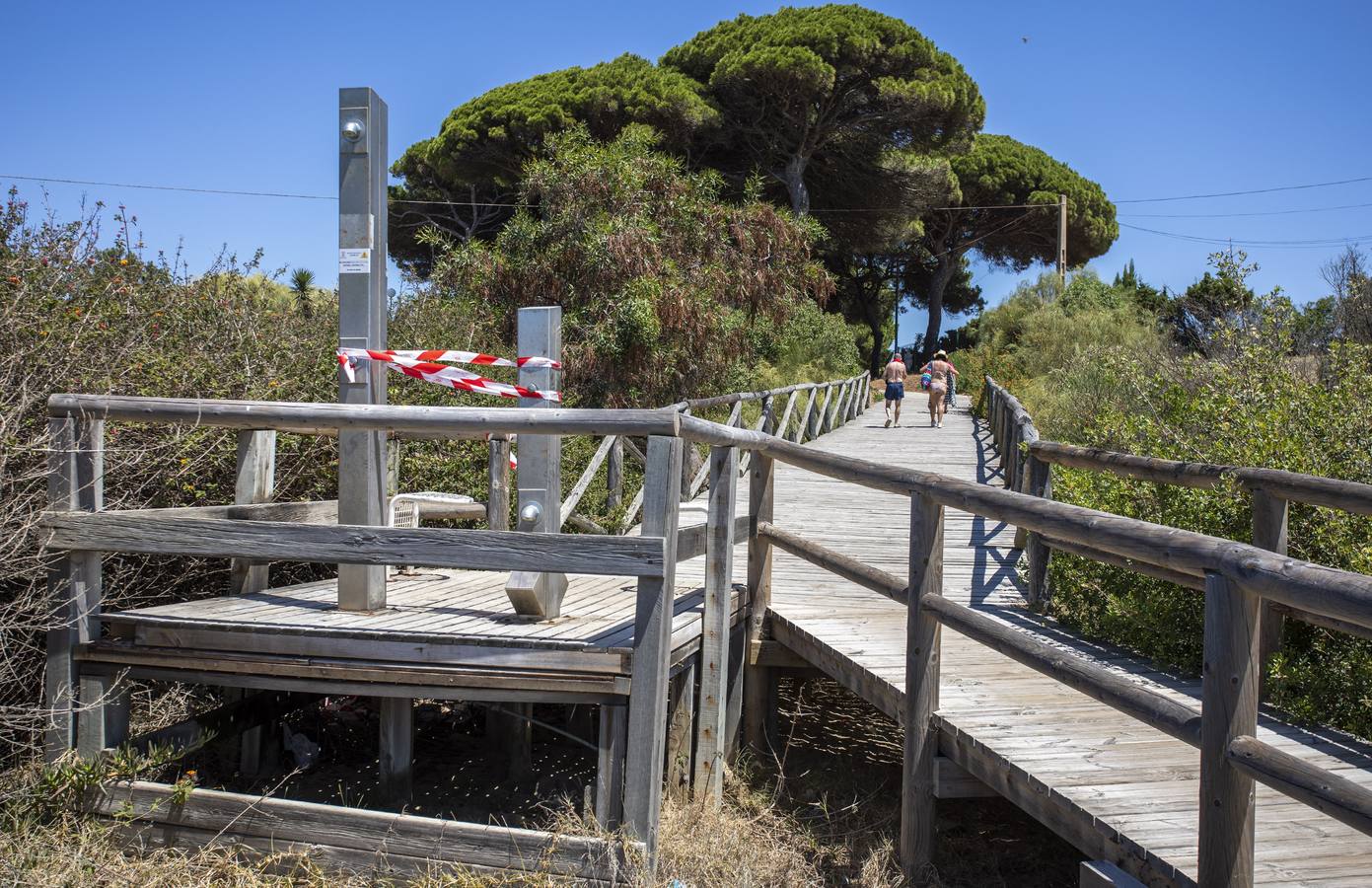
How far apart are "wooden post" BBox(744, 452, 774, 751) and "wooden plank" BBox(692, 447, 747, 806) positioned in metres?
0.72

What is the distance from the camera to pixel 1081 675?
2.97 meters

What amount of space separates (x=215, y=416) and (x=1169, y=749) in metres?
3.41

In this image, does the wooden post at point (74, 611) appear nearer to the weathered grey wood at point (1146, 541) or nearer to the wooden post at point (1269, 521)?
the weathered grey wood at point (1146, 541)

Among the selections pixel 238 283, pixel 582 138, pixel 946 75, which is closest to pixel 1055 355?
pixel 946 75

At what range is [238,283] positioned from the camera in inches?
329

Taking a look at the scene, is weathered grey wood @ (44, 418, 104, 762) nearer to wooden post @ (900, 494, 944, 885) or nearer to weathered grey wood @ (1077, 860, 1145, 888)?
wooden post @ (900, 494, 944, 885)

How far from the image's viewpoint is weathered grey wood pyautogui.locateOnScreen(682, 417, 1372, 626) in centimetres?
212

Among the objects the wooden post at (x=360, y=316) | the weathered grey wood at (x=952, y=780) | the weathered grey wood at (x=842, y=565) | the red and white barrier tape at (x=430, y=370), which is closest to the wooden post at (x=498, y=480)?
the red and white barrier tape at (x=430, y=370)

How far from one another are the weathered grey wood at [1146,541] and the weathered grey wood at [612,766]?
1.06m

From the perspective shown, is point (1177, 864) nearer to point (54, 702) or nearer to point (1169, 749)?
point (1169, 749)

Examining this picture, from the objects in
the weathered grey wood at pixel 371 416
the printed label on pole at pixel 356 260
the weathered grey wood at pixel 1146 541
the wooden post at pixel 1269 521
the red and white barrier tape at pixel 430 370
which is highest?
the printed label on pole at pixel 356 260

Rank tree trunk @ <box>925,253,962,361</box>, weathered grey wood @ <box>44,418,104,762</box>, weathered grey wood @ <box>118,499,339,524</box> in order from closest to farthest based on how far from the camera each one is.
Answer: weathered grey wood @ <box>44,418,104,762</box>, weathered grey wood @ <box>118,499,339,524</box>, tree trunk @ <box>925,253,962,361</box>

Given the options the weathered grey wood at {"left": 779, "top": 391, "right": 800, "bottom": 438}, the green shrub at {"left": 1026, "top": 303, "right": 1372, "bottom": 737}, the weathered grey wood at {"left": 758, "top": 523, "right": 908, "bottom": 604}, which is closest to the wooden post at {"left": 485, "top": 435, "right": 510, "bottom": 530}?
the weathered grey wood at {"left": 758, "top": 523, "right": 908, "bottom": 604}

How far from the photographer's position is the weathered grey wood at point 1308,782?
204cm
